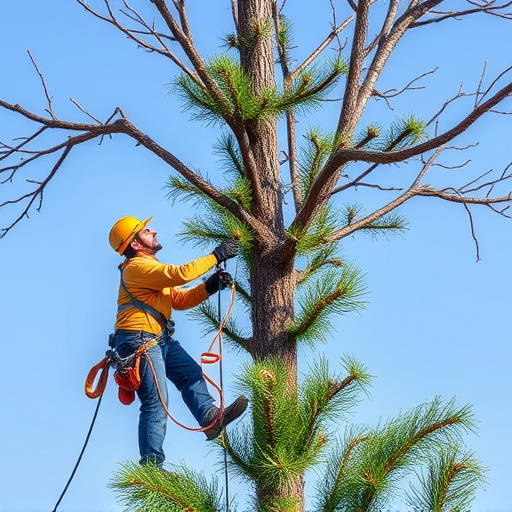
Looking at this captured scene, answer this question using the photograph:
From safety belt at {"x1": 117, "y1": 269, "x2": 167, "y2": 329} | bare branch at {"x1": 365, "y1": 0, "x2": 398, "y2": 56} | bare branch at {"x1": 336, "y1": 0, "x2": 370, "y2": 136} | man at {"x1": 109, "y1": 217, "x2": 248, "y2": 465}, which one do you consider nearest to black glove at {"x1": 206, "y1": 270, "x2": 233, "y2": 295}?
man at {"x1": 109, "y1": 217, "x2": 248, "y2": 465}

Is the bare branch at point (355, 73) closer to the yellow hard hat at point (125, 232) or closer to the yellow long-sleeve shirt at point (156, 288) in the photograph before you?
the yellow long-sleeve shirt at point (156, 288)

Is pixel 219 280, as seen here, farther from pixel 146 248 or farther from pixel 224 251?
pixel 146 248

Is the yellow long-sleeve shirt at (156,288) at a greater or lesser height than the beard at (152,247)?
lesser

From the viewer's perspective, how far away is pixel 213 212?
215 inches

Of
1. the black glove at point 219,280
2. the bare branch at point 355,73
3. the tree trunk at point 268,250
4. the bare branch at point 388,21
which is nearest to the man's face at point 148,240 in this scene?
the black glove at point 219,280

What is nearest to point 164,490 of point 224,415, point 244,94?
point 224,415

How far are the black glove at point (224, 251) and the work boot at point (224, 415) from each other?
70 centimetres

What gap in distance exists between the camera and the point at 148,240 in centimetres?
571

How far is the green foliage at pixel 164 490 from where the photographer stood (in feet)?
15.2

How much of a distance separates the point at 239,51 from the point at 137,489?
239 centimetres

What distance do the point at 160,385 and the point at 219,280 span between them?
582 mm

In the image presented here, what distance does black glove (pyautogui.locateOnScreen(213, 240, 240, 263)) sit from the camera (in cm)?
521

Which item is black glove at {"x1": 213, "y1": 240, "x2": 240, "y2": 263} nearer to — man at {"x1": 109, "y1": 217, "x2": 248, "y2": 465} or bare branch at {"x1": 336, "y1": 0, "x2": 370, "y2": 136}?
man at {"x1": 109, "y1": 217, "x2": 248, "y2": 465}

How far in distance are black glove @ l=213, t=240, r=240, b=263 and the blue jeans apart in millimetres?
550
